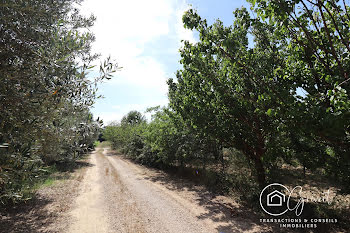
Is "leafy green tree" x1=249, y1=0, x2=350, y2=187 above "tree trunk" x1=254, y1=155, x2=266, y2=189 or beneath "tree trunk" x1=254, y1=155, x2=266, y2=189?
above

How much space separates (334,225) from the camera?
732 cm

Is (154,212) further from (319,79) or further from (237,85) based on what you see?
(319,79)

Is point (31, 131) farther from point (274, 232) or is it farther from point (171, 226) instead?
point (274, 232)

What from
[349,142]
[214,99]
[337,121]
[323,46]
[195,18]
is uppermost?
[195,18]

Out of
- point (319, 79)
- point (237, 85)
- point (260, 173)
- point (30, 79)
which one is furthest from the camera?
point (260, 173)

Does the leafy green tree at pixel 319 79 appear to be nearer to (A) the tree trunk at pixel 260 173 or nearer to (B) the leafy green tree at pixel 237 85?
(B) the leafy green tree at pixel 237 85

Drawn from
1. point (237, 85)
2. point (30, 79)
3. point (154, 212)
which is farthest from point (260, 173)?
point (30, 79)

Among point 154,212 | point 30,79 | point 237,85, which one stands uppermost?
point 237,85

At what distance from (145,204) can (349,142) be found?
28.8 feet

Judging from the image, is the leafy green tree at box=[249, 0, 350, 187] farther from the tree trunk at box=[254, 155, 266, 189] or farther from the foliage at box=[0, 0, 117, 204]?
the foliage at box=[0, 0, 117, 204]

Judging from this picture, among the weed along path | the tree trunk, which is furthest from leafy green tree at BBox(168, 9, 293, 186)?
the weed along path

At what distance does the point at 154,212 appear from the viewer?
8789mm

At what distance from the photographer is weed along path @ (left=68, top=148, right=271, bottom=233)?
7.39 m

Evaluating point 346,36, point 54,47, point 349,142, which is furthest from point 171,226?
point 346,36
